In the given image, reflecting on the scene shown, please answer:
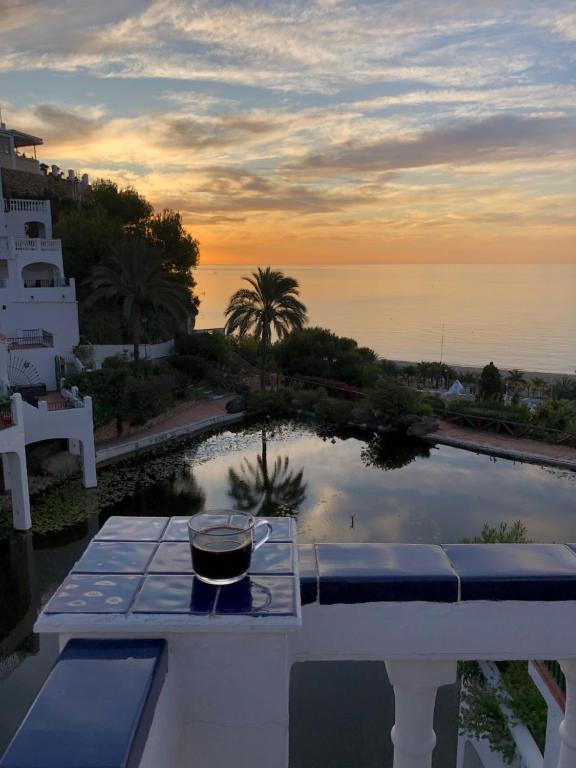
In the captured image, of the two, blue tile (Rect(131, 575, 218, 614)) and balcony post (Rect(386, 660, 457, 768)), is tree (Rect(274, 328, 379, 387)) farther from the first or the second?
blue tile (Rect(131, 575, 218, 614))

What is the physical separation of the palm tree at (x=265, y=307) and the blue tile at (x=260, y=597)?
23.9 m

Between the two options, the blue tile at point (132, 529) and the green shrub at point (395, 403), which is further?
the green shrub at point (395, 403)

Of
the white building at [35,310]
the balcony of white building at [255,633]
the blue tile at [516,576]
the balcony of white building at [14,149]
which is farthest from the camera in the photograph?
the balcony of white building at [14,149]

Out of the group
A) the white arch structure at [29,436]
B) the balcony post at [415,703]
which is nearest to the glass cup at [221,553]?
the balcony post at [415,703]

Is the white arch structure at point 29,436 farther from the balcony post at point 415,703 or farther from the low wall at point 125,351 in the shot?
the balcony post at point 415,703

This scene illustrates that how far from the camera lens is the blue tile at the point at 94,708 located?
1154mm

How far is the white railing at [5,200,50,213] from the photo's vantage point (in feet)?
83.5

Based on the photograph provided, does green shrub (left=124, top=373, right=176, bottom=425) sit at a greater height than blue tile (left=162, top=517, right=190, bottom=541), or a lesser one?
lesser

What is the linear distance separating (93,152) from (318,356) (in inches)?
613

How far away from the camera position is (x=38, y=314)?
72.5 feet

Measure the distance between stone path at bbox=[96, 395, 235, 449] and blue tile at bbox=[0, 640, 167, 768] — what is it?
18.0 m

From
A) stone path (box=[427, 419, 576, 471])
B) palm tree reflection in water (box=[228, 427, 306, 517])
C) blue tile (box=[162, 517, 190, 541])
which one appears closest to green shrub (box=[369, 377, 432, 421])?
stone path (box=[427, 419, 576, 471])

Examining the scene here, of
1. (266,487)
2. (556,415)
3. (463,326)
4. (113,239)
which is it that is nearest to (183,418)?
(266,487)

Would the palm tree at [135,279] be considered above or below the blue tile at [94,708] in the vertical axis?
above
